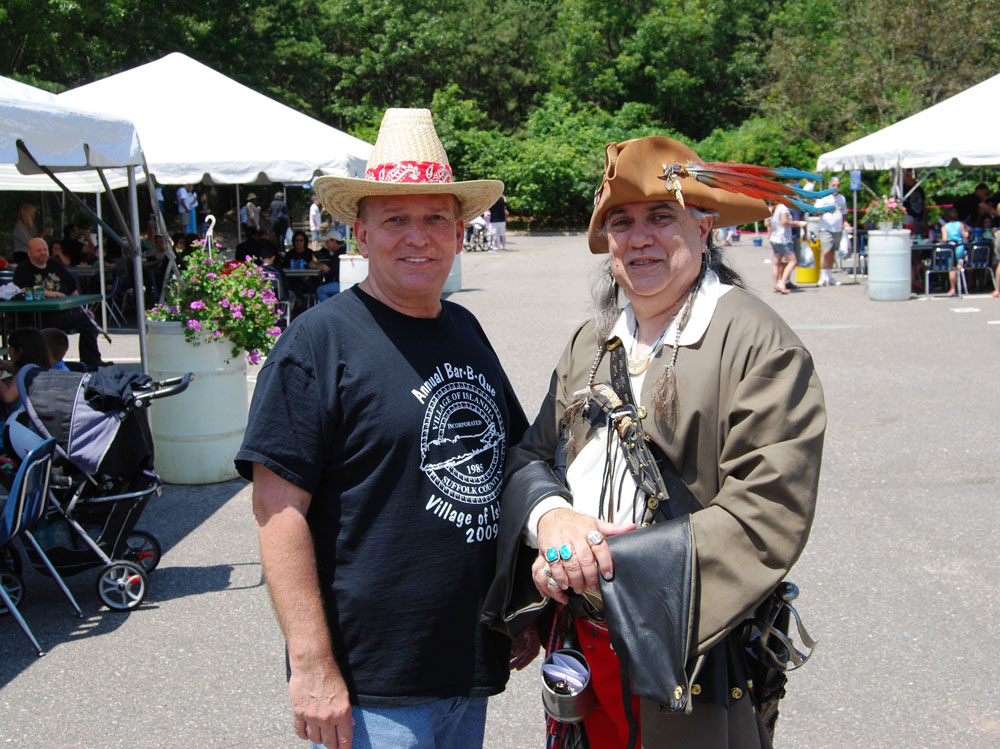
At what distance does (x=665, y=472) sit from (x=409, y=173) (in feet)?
2.91

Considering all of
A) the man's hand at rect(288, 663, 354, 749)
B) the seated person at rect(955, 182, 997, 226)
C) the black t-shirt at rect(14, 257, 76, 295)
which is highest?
the seated person at rect(955, 182, 997, 226)

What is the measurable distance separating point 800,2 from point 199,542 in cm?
4252

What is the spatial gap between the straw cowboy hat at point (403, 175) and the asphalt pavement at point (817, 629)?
52cm

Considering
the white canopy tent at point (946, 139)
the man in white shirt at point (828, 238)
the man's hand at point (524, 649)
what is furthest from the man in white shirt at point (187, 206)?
the man's hand at point (524, 649)

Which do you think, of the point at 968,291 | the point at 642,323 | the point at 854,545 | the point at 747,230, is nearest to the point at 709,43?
the point at 747,230

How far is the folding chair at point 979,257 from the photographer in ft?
53.0

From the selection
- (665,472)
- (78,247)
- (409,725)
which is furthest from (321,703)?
(78,247)

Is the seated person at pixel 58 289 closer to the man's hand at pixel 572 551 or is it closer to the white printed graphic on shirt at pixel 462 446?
the white printed graphic on shirt at pixel 462 446

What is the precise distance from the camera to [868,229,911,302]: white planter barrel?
15.2 metres

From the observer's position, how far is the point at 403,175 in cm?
219

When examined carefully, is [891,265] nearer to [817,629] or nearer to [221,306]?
[221,306]

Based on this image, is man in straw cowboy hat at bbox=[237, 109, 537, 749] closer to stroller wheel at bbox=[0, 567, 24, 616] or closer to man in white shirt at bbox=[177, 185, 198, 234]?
stroller wheel at bbox=[0, 567, 24, 616]

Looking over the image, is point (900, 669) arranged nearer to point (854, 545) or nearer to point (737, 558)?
point (854, 545)

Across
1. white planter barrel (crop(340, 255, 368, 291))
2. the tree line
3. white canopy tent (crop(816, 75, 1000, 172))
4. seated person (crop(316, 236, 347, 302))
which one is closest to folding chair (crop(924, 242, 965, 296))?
white canopy tent (crop(816, 75, 1000, 172))
